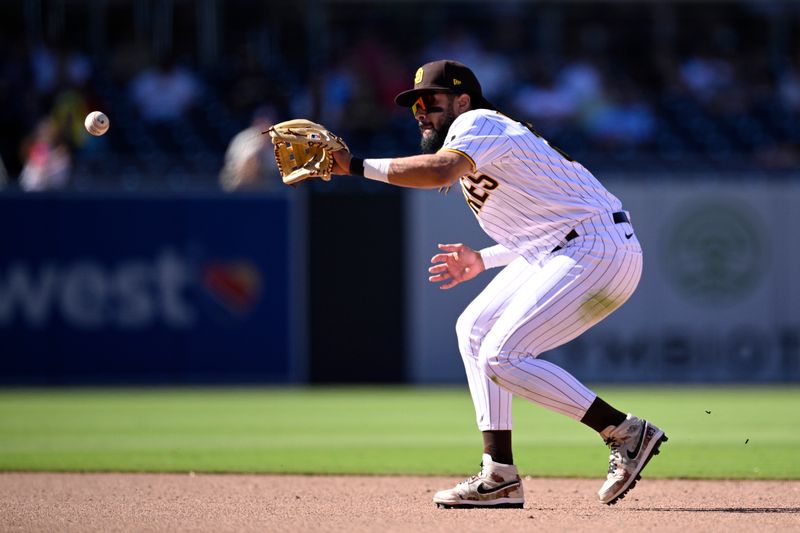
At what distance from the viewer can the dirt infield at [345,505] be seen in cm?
464

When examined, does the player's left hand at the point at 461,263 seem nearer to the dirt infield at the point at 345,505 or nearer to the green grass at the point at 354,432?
the dirt infield at the point at 345,505

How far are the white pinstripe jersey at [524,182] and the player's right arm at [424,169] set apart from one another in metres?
0.06

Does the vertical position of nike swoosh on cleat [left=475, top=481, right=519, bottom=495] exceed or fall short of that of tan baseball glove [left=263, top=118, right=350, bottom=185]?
it falls short

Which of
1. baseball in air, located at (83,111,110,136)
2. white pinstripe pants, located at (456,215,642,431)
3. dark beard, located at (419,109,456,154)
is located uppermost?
baseball in air, located at (83,111,110,136)

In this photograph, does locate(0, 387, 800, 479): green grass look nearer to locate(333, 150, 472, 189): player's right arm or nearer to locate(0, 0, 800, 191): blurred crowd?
locate(333, 150, 472, 189): player's right arm

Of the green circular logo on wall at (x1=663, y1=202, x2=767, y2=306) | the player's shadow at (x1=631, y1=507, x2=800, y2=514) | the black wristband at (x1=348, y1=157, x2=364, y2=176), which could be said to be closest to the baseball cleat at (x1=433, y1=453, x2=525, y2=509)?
the player's shadow at (x1=631, y1=507, x2=800, y2=514)

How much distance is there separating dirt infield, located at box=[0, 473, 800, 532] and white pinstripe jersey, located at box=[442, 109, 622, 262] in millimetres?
1149

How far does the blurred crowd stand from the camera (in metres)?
13.6

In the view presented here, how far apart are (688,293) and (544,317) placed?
8.33m

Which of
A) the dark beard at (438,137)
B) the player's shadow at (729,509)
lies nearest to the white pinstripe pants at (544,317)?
the player's shadow at (729,509)

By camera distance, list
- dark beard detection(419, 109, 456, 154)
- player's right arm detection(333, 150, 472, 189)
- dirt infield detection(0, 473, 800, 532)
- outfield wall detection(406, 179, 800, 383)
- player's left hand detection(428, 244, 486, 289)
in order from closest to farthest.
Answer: dirt infield detection(0, 473, 800, 532) < player's right arm detection(333, 150, 472, 189) < dark beard detection(419, 109, 456, 154) < player's left hand detection(428, 244, 486, 289) < outfield wall detection(406, 179, 800, 383)

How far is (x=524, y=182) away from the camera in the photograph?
5117mm

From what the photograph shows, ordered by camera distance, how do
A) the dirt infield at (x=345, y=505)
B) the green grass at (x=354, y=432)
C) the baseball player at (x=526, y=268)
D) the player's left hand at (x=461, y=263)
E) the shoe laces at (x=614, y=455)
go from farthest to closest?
the green grass at (x=354, y=432)
the player's left hand at (x=461, y=263)
the shoe laces at (x=614, y=455)
the baseball player at (x=526, y=268)
the dirt infield at (x=345, y=505)

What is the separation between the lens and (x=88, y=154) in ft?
46.8
